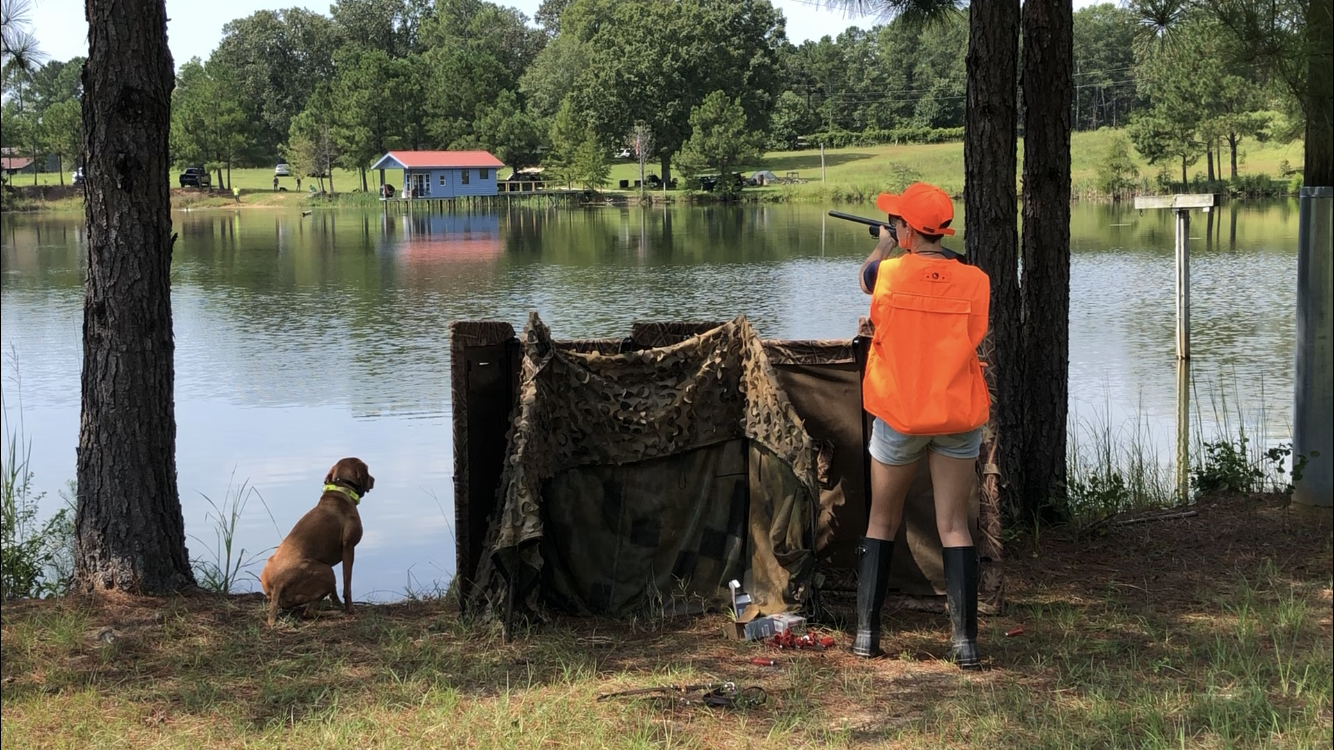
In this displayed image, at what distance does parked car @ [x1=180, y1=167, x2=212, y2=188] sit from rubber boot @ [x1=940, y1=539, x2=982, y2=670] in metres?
→ 86.8

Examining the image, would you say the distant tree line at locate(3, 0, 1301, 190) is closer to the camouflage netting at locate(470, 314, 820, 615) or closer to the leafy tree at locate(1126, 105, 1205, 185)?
the leafy tree at locate(1126, 105, 1205, 185)

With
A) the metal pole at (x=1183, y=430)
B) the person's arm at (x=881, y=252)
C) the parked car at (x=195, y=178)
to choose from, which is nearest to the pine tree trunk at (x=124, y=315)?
the person's arm at (x=881, y=252)

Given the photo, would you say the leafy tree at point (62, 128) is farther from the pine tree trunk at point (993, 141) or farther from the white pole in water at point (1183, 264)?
the pine tree trunk at point (993, 141)

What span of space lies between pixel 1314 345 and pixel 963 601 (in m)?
2.69

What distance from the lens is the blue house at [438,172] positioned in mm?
81675

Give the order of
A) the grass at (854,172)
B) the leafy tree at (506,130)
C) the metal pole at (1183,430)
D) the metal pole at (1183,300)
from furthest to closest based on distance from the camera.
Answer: the leafy tree at (506,130), the grass at (854,172), the metal pole at (1183,300), the metal pole at (1183,430)

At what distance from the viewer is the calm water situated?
11109 millimetres

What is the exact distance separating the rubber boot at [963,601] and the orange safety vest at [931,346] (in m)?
0.51

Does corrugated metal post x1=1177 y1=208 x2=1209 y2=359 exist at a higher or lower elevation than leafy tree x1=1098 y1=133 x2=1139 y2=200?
lower

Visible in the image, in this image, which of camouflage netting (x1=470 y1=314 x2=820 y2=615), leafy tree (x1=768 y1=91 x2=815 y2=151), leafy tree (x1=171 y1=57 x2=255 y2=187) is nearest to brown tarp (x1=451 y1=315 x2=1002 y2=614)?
camouflage netting (x1=470 y1=314 x2=820 y2=615)

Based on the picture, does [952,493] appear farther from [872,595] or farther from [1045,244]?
[1045,244]

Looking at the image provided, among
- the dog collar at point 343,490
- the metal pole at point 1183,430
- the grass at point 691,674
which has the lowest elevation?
the metal pole at point 1183,430

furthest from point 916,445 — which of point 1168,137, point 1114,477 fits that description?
point 1168,137

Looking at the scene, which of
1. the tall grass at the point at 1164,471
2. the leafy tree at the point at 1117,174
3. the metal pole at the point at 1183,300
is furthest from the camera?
the leafy tree at the point at 1117,174
